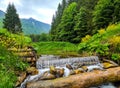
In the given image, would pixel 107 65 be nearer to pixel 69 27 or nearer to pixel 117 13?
pixel 117 13

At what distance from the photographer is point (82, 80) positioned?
1142 cm

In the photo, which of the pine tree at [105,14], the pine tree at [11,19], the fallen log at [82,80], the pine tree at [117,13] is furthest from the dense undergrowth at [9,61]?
the pine tree at [11,19]

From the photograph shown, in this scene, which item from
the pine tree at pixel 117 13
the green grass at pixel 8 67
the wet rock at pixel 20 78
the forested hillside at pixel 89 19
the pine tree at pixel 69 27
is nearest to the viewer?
the green grass at pixel 8 67

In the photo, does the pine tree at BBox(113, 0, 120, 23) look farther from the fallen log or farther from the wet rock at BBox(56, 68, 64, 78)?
the wet rock at BBox(56, 68, 64, 78)

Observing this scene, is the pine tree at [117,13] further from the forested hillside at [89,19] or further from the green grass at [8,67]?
the green grass at [8,67]

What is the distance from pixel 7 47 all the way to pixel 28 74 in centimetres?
263

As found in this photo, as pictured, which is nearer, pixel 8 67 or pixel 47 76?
pixel 47 76

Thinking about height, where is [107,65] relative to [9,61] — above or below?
below

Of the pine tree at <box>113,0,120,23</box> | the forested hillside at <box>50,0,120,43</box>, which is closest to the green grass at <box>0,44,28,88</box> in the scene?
the forested hillside at <box>50,0,120,43</box>

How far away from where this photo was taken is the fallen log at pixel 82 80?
11.2 metres

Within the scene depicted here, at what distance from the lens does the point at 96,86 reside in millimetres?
11836

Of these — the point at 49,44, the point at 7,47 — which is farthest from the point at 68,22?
the point at 7,47

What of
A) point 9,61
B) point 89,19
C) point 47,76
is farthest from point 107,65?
point 89,19

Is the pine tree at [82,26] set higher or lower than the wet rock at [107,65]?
higher
